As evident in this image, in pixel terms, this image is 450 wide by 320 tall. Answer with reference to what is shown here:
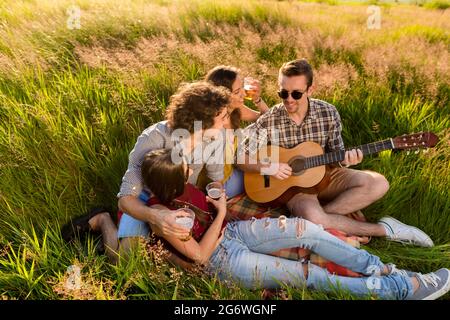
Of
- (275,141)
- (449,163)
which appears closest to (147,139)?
(275,141)

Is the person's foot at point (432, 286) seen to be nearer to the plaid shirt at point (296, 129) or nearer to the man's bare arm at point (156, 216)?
the plaid shirt at point (296, 129)

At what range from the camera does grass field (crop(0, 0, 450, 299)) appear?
2.56m

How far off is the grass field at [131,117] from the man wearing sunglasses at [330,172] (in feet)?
0.56

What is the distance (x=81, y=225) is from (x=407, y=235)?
220 centimetres

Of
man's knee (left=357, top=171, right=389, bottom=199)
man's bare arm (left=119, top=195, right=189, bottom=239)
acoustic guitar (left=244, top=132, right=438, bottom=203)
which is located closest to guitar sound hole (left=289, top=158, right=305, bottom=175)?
acoustic guitar (left=244, top=132, right=438, bottom=203)

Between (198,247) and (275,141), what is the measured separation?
1439mm

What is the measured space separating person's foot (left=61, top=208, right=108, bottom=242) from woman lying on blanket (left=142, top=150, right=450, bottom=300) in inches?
26.3

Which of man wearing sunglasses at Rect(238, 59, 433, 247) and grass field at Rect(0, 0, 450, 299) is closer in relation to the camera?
grass field at Rect(0, 0, 450, 299)

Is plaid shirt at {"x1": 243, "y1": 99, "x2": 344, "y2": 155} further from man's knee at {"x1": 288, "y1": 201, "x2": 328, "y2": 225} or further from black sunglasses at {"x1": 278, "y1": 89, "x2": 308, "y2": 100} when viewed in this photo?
man's knee at {"x1": 288, "y1": 201, "x2": 328, "y2": 225}

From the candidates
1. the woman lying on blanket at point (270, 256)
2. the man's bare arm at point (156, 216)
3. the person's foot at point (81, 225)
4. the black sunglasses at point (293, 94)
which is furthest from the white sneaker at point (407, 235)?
the person's foot at point (81, 225)

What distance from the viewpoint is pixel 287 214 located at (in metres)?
3.54
